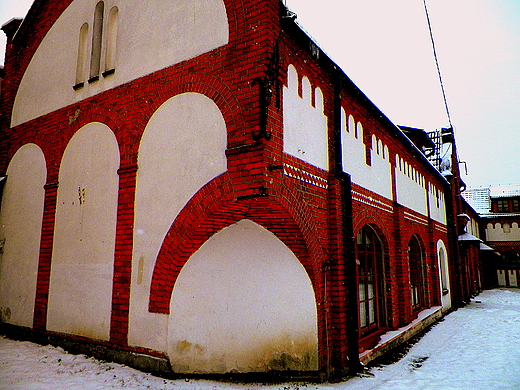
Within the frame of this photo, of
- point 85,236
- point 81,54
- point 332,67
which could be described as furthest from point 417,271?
point 81,54

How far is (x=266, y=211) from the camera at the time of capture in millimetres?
5102

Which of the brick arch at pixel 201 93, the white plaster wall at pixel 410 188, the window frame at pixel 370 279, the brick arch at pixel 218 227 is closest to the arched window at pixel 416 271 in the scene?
the white plaster wall at pixel 410 188

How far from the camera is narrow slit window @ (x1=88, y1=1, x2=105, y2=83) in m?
7.02

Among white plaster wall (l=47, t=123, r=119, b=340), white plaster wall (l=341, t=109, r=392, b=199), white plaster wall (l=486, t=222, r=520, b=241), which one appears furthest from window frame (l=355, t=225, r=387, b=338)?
white plaster wall (l=486, t=222, r=520, b=241)

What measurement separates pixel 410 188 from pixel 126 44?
27.5 ft

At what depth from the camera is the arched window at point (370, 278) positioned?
25.9ft

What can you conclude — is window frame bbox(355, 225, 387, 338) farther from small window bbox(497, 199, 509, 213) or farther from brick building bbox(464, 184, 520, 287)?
small window bbox(497, 199, 509, 213)

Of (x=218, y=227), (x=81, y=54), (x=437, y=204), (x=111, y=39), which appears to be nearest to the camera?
(x=218, y=227)

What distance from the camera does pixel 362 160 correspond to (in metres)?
7.84

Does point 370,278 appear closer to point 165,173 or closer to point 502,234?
point 165,173

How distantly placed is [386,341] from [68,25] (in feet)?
29.0

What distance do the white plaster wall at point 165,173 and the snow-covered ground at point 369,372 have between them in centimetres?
61

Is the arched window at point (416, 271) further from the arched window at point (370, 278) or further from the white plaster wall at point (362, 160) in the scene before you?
the white plaster wall at point (362, 160)

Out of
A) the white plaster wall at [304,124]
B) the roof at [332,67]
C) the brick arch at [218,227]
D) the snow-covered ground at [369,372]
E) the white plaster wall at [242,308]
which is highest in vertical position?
the roof at [332,67]
